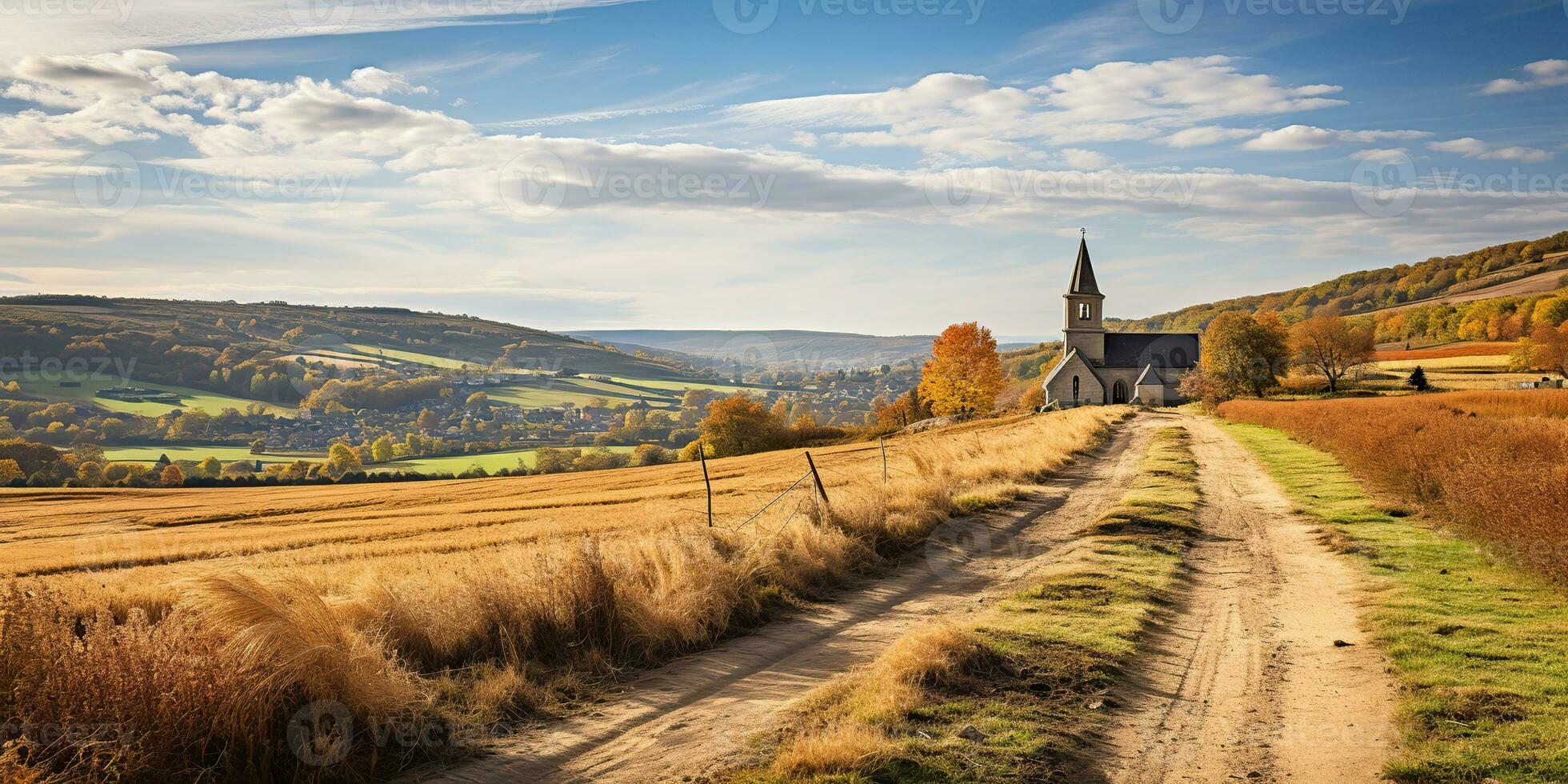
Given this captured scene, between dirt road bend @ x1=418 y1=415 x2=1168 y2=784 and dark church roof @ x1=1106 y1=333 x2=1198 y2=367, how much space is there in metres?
82.0

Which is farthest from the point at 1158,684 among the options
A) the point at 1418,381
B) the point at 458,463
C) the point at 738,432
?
the point at 1418,381

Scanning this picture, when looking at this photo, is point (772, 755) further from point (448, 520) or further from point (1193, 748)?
point (448, 520)

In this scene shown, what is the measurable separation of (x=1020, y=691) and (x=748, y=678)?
2687 millimetres

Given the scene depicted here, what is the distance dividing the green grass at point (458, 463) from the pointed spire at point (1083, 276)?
58079 millimetres

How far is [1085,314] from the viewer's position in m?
90.8

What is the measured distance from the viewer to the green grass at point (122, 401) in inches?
3388

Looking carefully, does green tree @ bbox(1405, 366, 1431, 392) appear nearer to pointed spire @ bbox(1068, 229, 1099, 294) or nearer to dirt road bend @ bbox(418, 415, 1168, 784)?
pointed spire @ bbox(1068, 229, 1099, 294)

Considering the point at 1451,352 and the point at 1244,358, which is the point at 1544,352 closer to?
the point at 1244,358

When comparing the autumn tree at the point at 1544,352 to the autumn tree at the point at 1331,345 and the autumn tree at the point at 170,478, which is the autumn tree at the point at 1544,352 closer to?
the autumn tree at the point at 1331,345

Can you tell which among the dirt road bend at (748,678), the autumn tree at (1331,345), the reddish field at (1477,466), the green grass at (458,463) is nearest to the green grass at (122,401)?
the green grass at (458,463)

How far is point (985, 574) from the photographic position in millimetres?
13273

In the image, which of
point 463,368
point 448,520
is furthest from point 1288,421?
point 463,368

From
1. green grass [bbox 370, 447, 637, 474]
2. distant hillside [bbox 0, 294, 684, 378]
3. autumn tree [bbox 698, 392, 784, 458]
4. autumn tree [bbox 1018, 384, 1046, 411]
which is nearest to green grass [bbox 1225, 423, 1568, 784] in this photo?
autumn tree [bbox 698, 392, 784, 458]

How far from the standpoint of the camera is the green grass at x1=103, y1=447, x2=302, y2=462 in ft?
228
